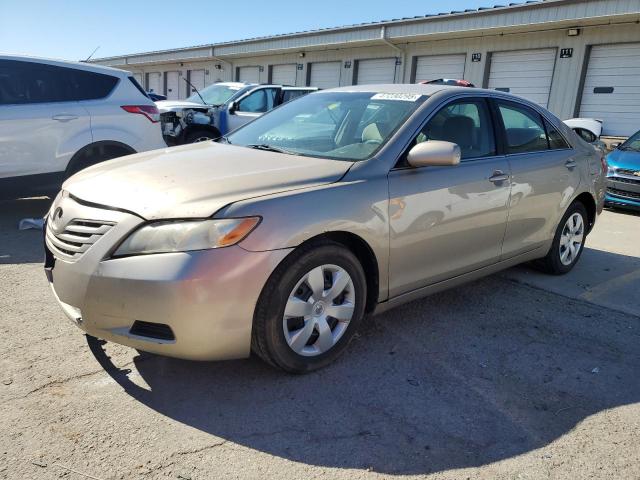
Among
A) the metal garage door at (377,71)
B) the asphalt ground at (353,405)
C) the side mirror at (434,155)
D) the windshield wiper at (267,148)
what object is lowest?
the asphalt ground at (353,405)

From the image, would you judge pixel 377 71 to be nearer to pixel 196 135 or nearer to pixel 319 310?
pixel 196 135

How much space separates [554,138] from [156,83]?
32.5 meters

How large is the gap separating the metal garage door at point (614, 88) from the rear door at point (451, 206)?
11155mm

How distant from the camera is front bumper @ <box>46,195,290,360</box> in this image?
2410mm

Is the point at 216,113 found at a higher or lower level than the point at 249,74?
lower

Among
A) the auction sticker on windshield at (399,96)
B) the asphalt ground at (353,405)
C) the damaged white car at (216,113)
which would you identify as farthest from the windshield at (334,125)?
the damaged white car at (216,113)

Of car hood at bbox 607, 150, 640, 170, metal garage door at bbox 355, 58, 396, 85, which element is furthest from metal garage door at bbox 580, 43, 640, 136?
metal garage door at bbox 355, 58, 396, 85

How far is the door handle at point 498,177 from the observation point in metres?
3.77

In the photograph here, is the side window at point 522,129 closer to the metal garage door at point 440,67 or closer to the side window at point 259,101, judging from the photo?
the side window at point 259,101

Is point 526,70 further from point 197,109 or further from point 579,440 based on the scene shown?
point 579,440

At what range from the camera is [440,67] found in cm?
1689

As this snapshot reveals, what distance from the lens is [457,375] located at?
3.04m

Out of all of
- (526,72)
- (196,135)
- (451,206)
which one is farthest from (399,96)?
(526,72)

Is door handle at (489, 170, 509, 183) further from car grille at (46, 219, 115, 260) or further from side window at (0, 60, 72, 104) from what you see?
side window at (0, 60, 72, 104)
